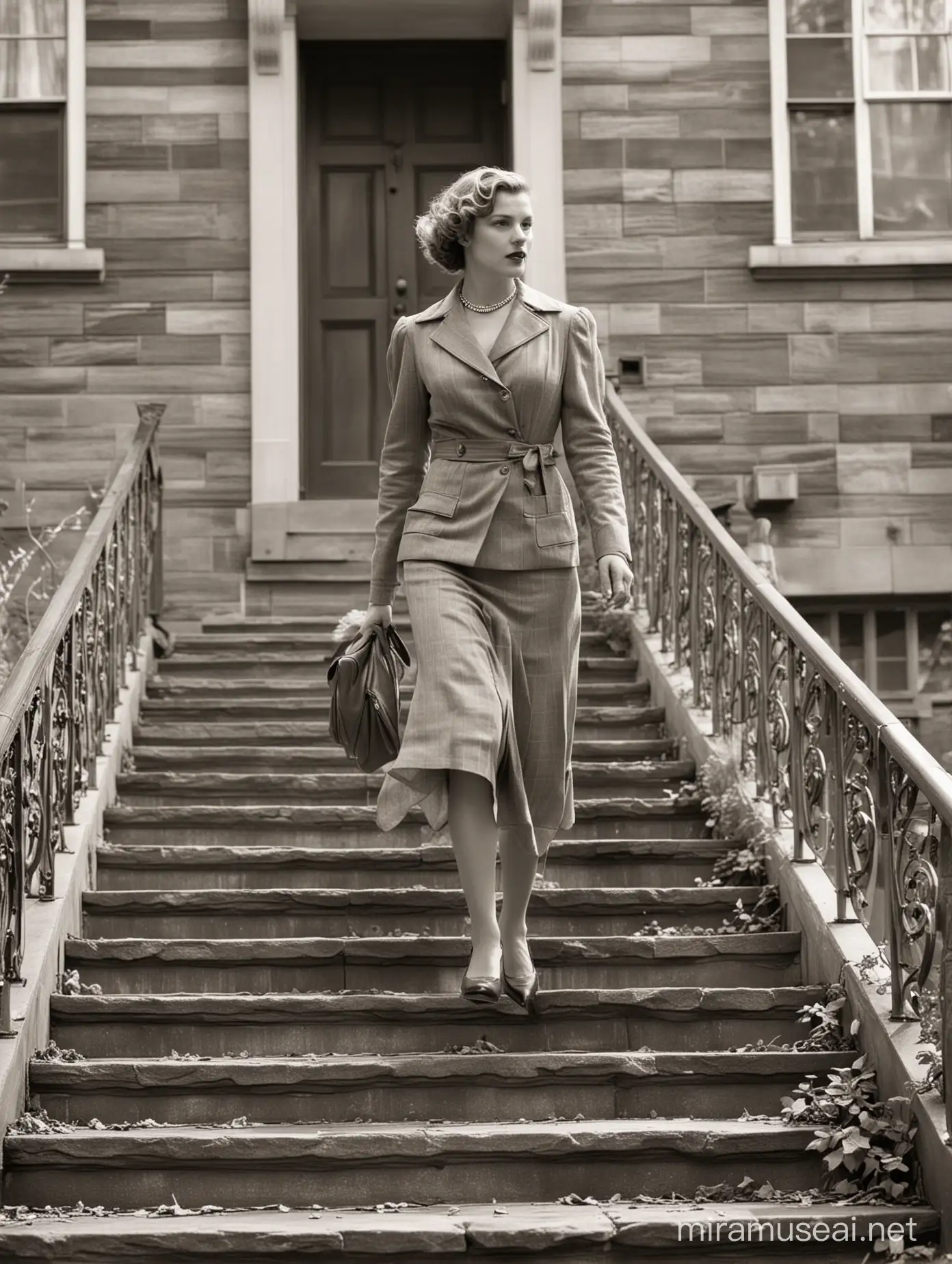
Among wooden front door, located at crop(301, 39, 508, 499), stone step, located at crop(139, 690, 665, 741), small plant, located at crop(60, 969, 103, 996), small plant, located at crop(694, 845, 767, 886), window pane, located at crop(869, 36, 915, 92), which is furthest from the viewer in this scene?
wooden front door, located at crop(301, 39, 508, 499)

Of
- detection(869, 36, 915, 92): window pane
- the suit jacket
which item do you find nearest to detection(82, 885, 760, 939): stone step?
the suit jacket

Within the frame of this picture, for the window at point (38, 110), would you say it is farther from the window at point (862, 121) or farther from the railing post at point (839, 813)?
the railing post at point (839, 813)

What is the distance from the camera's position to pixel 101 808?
612 cm

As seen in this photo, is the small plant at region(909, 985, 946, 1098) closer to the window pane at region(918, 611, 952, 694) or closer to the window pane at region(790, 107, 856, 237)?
the window pane at region(918, 611, 952, 694)

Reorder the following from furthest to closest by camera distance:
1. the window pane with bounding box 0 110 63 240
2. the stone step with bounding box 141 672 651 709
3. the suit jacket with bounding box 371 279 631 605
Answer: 1. the window pane with bounding box 0 110 63 240
2. the stone step with bounding box 141 672 651 709
3. the suit jacket with bounding box 371 279 631 605

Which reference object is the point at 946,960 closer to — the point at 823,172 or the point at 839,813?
the point at 839,813

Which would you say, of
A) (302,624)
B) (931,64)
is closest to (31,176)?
(302,624)

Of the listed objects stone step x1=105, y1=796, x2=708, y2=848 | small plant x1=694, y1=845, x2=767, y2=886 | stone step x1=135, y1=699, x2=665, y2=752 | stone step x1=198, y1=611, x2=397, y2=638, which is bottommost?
small plant x1=694, y1=845, x2=767, y2=886

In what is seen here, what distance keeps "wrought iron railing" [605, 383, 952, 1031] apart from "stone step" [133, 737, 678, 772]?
27cm

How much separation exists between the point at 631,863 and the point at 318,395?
16.6 ft

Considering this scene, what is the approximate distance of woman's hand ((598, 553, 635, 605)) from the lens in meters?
4.42

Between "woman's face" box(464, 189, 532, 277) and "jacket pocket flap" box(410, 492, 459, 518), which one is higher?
"woman's face" box(464, 189, 532, 277)

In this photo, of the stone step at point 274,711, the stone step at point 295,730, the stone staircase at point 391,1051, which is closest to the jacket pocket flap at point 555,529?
the stone staircase at point 391,1051

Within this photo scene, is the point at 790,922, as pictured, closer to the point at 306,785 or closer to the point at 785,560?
the point at 306,785
